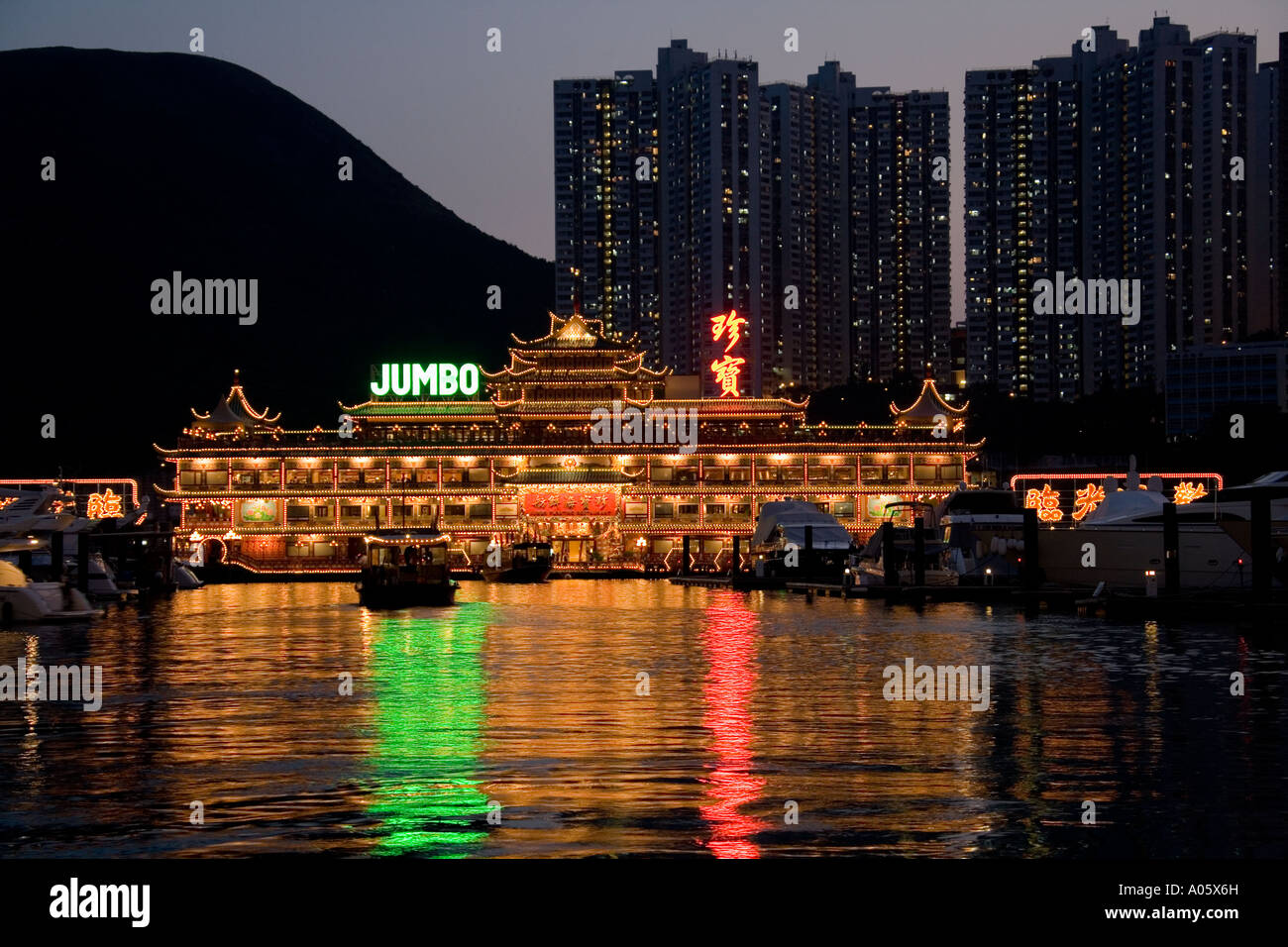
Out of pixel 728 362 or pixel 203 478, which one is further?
pixel 203 478

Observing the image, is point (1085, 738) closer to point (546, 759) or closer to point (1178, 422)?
point (546, 759)

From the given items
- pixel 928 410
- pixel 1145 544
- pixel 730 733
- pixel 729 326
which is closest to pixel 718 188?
pixel 729 326

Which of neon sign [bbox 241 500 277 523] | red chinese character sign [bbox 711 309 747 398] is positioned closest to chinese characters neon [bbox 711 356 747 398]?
red chinese character sign [bbox 711 309 747 398]

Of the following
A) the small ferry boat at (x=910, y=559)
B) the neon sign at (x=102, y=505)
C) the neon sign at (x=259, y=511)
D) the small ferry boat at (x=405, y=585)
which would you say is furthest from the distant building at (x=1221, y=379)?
the small ferry boat at (x=405, y=585)

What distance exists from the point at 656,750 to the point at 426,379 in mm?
93634

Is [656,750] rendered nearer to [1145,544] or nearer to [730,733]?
[730,733]

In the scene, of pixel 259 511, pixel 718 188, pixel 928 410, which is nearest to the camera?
pixel 259 511

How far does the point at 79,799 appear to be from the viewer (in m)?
19.4

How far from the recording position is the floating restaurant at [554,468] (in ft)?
370

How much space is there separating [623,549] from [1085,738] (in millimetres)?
90243

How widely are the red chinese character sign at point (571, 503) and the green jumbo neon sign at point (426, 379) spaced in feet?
29.8

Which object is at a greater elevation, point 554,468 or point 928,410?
point 928,410

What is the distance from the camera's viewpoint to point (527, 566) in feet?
319

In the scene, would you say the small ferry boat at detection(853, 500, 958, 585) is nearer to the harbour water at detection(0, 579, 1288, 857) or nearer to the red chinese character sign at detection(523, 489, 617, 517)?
the harbour water at detection(0, 579, 1288, 857)
